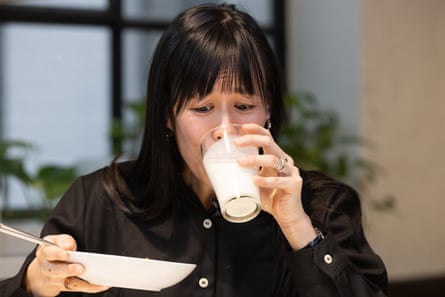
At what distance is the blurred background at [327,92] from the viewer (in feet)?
13.5

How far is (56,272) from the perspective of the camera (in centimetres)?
107

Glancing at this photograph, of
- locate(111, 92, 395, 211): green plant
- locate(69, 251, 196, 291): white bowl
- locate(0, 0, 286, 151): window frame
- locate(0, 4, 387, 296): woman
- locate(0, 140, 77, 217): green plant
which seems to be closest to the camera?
locate(69, 251, 196, 291): white bowl

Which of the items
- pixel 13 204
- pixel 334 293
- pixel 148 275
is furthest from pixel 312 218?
pixel 13 204

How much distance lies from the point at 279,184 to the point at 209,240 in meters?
0.25

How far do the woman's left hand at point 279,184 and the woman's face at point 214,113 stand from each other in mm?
103

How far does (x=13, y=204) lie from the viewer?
4340 mm

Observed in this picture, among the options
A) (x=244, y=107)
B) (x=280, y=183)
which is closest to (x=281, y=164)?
(x=280, y=183)

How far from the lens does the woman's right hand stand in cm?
105

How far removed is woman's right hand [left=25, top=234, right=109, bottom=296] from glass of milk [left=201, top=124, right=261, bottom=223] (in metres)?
0.21

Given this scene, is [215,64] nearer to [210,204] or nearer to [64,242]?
[210,204]

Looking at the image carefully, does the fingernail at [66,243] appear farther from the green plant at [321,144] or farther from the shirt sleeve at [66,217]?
the green plant at [321,144]

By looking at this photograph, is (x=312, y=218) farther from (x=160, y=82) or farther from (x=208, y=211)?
(x=160, y=82)

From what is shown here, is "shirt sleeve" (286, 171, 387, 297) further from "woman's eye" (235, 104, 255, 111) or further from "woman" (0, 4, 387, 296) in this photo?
"woman's eye" (235, 104, 255, 111)

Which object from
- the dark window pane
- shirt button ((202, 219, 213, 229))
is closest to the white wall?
the dark window pane
